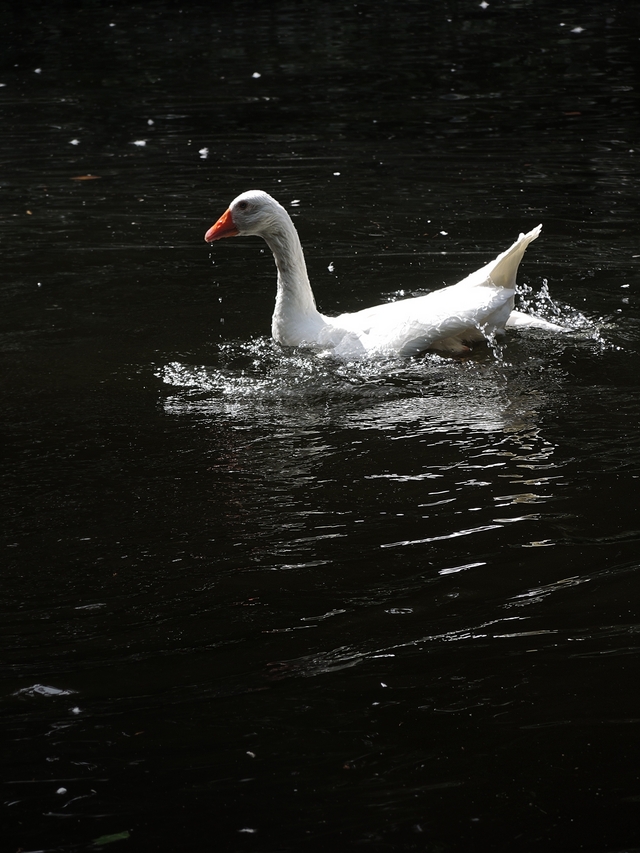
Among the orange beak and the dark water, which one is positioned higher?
the orange beak

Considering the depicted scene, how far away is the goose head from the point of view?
709cm

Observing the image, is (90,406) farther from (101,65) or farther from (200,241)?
(101,65)

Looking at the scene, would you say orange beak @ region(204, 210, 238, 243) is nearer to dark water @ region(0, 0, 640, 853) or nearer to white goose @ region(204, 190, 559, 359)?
white goose @ region(204, 190, 559, 359)

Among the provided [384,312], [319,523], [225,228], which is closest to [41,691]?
[319,523]

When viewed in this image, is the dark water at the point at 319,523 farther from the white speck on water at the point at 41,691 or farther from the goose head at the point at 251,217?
the goose head at the point at 251,217

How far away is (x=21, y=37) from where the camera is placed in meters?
21.8

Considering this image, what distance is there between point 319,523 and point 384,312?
8.02ft

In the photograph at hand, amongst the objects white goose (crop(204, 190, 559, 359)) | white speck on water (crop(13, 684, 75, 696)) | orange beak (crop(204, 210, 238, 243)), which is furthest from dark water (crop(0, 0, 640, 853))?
orange beak (crop(204, 210, 238, 243))

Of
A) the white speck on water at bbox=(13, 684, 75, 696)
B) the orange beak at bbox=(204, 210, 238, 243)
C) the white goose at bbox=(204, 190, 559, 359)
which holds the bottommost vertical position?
the white speck on water at bbox=(13, 684, 75, 696)

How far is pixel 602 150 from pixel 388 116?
3.23 metres

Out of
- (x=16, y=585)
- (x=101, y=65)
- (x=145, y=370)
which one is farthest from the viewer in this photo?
(x=101, y=65)

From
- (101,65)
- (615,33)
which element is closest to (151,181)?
(101,65)

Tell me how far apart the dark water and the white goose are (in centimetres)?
17

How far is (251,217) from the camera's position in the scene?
281 inches
